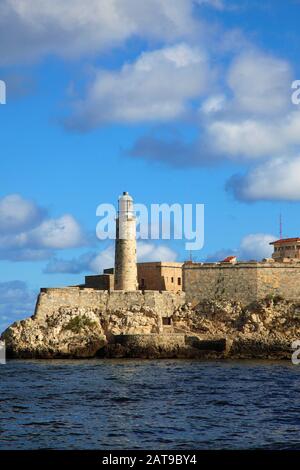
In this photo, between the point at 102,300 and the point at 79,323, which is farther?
the point at 102,300

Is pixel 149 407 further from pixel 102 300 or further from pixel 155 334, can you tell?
pixel 102 300

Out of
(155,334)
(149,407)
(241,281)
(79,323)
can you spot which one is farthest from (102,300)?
(149,407)

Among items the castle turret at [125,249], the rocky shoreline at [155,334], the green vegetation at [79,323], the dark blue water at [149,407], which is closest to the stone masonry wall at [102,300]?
the rocky shoreline at [155,334]

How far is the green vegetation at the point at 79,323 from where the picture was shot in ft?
173

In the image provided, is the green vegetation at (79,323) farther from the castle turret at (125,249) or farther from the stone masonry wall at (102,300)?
the castle turret at (125,249)

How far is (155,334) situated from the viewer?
52.9m

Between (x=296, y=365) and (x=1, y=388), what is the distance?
20.3 meters

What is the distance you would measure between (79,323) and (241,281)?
12.8m

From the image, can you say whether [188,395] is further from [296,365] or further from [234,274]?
[234,274]

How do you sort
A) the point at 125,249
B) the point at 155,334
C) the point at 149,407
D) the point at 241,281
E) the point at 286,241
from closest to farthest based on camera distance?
the point at 149,407 < the point at 155,334 < the point at 125,249 < the point at 241,281 < the point at 286,241

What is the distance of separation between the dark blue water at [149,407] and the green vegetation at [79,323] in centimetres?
824

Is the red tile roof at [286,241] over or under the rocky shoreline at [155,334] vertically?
over
